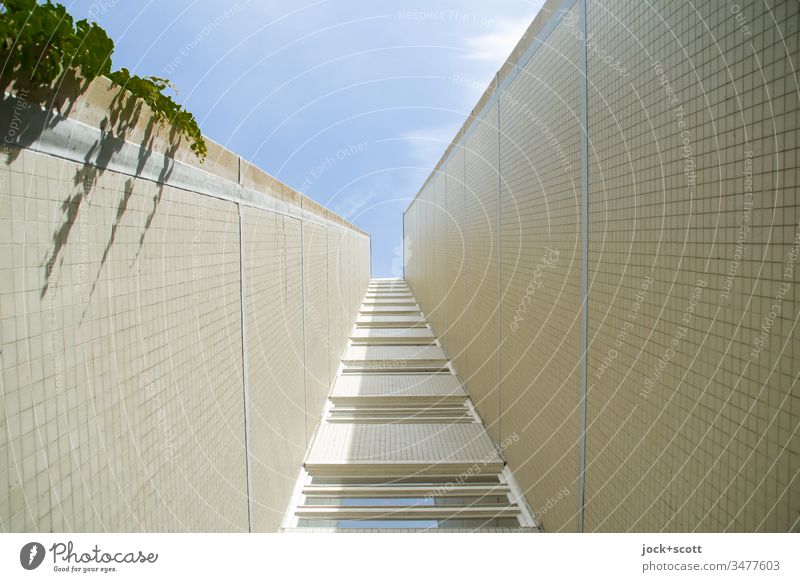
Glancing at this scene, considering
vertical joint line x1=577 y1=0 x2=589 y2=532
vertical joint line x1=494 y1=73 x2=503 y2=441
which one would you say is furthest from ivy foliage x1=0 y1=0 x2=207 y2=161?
vertical joint line x1=494 y1=73 x2=503 y2=441

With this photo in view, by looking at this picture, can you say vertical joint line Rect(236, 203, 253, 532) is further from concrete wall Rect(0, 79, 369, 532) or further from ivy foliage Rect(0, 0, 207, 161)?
ivy foliage Rect(0, 0, 207, 161)

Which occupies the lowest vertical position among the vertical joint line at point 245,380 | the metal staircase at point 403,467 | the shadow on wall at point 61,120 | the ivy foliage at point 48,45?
the metal staircase at point 403,467

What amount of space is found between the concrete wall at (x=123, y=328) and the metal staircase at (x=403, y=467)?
1.27m

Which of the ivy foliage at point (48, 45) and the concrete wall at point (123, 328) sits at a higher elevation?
the ivy foliage at point (48, 45)

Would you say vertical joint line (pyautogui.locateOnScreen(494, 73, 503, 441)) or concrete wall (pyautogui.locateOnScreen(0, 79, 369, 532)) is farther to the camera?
vertical joint line (pyautogui.locateOnScreen(494, 73, 503, 441))

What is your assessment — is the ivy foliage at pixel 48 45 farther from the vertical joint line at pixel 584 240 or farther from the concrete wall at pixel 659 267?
the vertical joint line at pixel 584 240

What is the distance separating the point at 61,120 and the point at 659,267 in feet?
7.35

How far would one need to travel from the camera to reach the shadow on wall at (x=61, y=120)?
53.1 inches

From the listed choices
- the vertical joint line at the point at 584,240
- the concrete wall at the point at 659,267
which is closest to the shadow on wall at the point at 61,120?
the concrete wall at the point at 659,267

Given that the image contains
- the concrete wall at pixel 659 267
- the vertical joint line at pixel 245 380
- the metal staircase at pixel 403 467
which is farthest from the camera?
the metal staircase at pixel 403 467

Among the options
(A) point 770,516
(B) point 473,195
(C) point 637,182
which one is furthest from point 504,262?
(A) point 770,516

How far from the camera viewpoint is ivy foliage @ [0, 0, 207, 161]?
1318mm

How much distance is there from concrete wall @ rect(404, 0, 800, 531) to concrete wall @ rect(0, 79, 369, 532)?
2039 millimetres

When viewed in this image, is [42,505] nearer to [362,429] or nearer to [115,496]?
[115,496]
